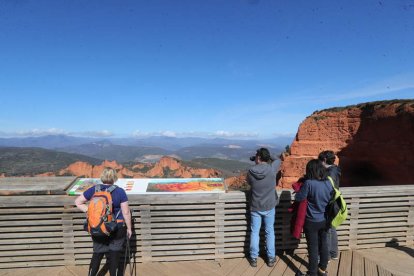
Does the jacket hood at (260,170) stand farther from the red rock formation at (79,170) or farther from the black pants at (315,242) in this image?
the red rock formation at (79,170)

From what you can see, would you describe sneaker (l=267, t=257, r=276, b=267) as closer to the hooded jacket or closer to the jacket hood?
the hooded jacket

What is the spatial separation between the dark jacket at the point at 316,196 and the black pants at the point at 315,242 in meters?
0.10

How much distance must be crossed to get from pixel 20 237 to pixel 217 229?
9.93ft

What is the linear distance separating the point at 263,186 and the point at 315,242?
1058 mm

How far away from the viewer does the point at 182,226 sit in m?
4.76

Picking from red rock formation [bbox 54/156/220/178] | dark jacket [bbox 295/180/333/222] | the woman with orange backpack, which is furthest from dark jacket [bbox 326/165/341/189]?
red rock formation [bbox 54/156/220/178]

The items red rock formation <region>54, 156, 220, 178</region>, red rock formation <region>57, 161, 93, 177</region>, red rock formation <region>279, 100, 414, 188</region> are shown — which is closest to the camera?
red rock formation <region>279, 100, 414, 188</region>

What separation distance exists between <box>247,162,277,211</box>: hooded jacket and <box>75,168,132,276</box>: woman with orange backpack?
193 cm

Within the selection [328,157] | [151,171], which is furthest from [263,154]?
[151,171]

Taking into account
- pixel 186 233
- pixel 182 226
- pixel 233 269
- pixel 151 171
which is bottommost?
pixel 151 171

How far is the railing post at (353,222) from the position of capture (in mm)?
5152

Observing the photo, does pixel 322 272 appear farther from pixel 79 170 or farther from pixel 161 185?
pixel 79 170

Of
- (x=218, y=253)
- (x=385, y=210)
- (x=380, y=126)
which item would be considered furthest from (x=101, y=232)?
(x=380, y=126)

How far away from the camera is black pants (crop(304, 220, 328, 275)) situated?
4.17 m
